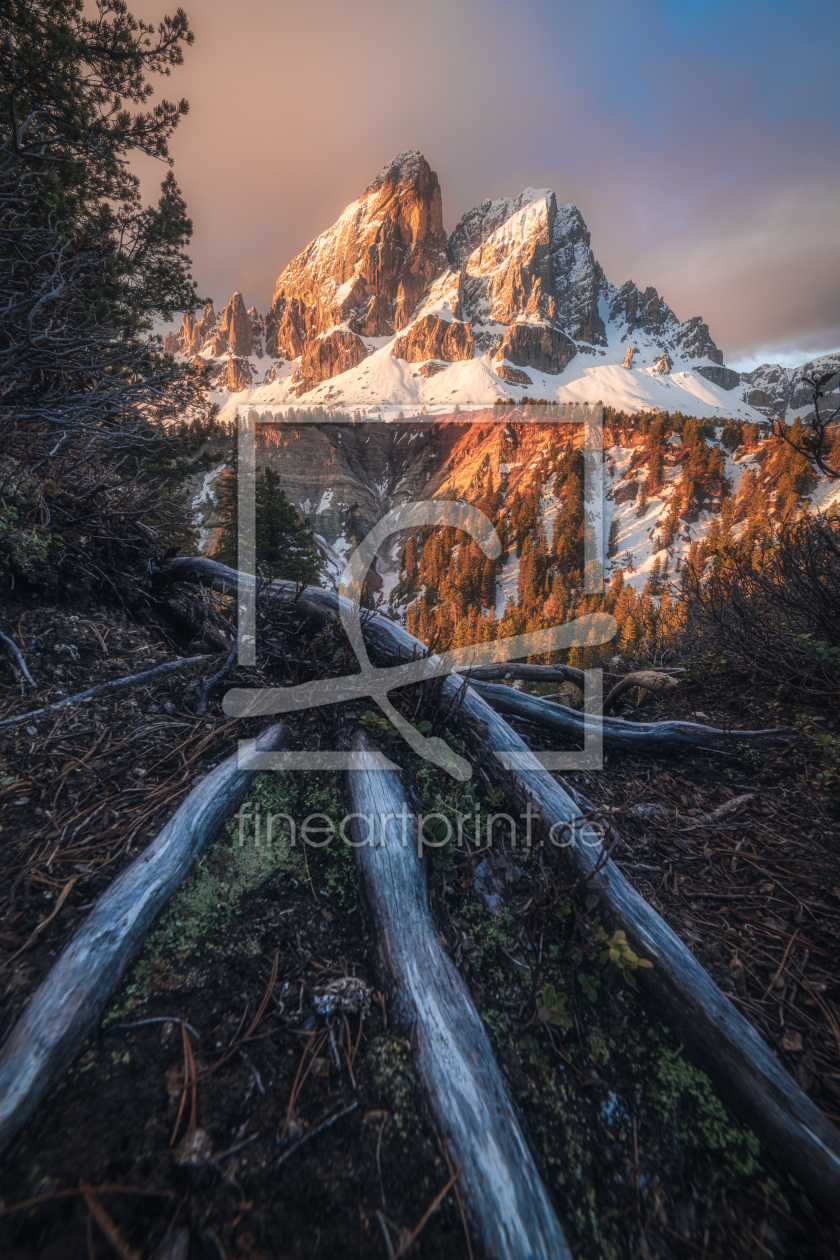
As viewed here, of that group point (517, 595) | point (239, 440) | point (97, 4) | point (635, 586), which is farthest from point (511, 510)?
point (97, 4)

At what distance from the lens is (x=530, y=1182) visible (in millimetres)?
1333

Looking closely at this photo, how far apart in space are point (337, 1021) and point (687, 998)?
54.9 inches

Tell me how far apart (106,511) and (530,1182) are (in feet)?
15.2

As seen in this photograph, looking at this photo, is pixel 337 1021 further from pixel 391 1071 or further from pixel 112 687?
pixel 112 687

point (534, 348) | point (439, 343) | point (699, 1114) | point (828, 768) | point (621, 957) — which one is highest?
point (439, 343)

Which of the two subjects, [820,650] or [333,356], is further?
[333,356]

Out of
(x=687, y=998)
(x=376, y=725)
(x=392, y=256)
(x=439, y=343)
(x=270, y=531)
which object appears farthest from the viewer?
(x=392, y=256)

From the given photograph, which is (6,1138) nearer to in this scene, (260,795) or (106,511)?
(260,795)

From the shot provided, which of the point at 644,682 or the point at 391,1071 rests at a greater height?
the point at 644,682

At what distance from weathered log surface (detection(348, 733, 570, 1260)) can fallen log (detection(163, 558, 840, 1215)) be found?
76 cm

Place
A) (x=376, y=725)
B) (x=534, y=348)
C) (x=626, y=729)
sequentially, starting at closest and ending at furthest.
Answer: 1. (x=376, y=725)
2. (x=626, y=729)
3. (x=534, y=348)

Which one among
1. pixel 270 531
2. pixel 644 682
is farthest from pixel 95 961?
pixel 270 531

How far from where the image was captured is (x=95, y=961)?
1582mm

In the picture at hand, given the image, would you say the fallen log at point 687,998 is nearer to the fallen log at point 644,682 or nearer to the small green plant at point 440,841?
the small green plant at point 440,841
